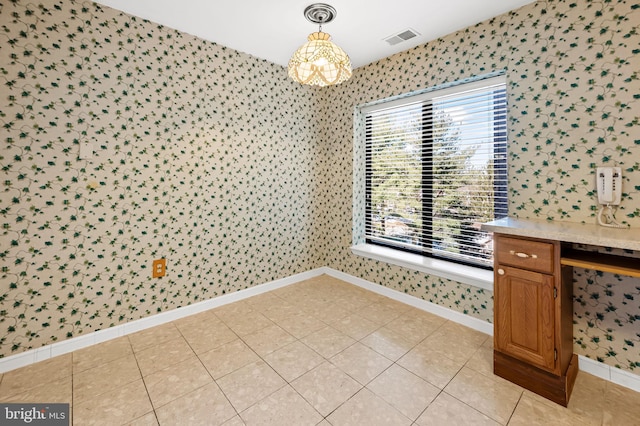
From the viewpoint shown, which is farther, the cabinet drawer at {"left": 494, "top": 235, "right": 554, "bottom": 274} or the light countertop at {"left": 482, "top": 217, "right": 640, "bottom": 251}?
the cabinet drawer at {"left": 494, "top": 235, "right": 554, "bottom": 274}

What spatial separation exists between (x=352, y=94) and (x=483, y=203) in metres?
1.98

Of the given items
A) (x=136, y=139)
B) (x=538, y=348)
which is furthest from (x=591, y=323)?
(x=136, y=139)

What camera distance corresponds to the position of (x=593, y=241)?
1.43 meters

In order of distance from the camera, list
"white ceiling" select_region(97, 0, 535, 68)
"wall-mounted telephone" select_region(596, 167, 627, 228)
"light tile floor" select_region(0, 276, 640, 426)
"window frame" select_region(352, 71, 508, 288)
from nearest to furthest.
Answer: "light tile floor" select_region(0, 276, 640, 426)
"wall-mounted telephone" select_region(596, 167, 627, 228)
"white ceiling" select_region(97, 0, 535, 68)
"window frame" select_region(352, 71, 508, 288)

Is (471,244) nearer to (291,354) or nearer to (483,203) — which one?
(483,203)

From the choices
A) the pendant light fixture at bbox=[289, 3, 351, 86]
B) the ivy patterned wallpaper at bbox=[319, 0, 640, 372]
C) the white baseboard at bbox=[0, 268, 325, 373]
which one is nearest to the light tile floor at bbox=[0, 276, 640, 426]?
the white baseboard at bbox=[0, 268, 325, 373]

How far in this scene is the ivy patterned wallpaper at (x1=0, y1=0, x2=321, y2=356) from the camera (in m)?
1.98

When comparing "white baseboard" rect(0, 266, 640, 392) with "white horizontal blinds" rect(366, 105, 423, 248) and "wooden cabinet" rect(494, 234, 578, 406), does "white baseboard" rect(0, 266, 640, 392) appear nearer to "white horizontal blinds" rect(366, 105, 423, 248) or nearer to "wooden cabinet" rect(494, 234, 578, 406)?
"wooden cabinet" rect(494, 234, 578, 406)

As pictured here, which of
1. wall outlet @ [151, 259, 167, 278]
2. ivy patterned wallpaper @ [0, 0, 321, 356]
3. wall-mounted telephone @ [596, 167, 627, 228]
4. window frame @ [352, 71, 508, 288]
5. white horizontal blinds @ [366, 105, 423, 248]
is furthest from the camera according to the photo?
white horizontal blinds @ [366, 105, 423, 248]

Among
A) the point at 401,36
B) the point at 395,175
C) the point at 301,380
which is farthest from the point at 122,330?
the point at 401,36

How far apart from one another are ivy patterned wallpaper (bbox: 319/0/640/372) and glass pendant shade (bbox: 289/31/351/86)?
1.27 meters

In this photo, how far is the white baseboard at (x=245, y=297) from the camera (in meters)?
1.86

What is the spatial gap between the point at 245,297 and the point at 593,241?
2.91 m

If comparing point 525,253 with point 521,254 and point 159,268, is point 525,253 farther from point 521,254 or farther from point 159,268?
point 159,268
